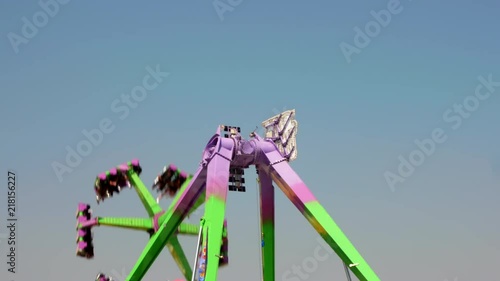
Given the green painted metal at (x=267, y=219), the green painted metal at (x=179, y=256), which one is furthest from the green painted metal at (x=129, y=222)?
the green painted metal at (x=267, y=219)

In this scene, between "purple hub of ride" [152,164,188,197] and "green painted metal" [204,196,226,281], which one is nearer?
"green painted metal" [204,196,226,281]

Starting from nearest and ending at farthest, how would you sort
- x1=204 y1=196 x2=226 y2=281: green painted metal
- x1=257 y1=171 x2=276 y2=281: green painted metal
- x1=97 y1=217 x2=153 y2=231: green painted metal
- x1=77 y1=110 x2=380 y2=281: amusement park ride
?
x1=204 y1=196 x2=226 y2=281: green painted metal < x1=77 y1=110 x2=380 y2=281: amusement park ride < x1=257 y1=171 x2=276 y2=281: green painted metal < x1=97 y1=217 x2=153 y2=231: green painted metal

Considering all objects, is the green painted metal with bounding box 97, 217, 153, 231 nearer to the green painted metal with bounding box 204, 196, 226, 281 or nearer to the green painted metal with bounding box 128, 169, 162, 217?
the green painted metal with bounding box 128, 169, 162, 217

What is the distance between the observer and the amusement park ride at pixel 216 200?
36031 millimetres

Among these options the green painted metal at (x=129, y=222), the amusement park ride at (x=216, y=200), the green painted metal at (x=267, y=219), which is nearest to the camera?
the amusement park ride at (x=216, y=200)

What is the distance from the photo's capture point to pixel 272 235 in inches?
1636

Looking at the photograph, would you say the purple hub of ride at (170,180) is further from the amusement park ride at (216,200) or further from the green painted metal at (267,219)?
the green painted metal at (267,219)

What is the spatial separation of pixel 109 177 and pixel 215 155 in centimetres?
1041

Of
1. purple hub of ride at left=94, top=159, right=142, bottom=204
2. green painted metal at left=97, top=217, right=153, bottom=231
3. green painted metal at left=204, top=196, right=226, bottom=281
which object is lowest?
green painted metal at left=204, top=196, right=226, bottom=281

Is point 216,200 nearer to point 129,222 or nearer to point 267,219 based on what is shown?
point 267,219

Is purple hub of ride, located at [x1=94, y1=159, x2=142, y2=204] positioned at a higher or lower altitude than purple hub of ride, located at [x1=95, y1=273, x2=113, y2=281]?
higher

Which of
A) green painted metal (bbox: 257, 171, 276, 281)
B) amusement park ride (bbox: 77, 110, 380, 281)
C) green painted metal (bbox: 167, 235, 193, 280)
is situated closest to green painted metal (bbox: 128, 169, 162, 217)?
amusement park ride (bbox: 77, 110, 380, 281)

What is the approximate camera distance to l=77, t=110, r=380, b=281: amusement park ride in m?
36.0

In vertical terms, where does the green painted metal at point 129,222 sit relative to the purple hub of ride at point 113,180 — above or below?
below
